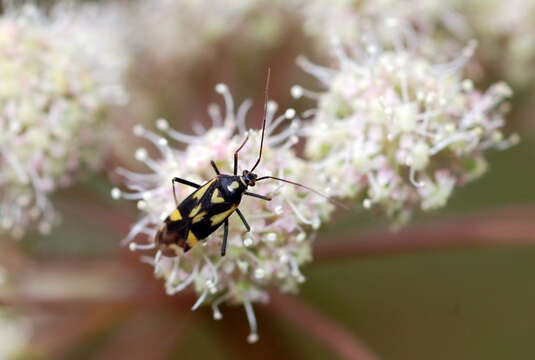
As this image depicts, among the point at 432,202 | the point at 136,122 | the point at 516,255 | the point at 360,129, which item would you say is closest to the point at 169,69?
Result: the point at 136,122

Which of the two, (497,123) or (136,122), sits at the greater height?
(136,122)

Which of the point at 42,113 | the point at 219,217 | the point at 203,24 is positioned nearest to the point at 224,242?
the point at 219,217

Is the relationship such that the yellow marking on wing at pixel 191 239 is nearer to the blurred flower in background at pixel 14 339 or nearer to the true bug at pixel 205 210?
the true bug at pixel 205 210

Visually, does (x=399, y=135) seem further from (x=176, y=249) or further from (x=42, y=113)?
(x=42, y=113)

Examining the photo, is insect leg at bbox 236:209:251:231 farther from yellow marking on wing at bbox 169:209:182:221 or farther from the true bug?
yellow marking on wing at bbox 169:209:182:221

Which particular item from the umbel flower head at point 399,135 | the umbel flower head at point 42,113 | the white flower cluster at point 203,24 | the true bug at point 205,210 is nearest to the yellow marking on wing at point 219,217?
the true bug at point 205,210

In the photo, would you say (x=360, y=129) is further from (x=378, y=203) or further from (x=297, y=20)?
(x=297, y=20)

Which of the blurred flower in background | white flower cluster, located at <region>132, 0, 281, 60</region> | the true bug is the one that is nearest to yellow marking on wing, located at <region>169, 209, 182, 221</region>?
the true bug
